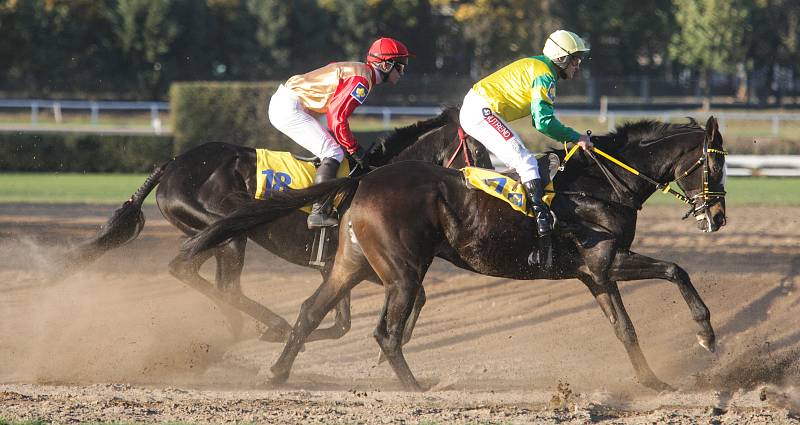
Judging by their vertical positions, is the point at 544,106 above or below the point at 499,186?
above

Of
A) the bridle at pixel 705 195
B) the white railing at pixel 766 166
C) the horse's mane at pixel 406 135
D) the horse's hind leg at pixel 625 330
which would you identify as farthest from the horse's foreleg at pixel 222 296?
→ the white railing at pixel 766 166

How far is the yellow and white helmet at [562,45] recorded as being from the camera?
6.72 metres

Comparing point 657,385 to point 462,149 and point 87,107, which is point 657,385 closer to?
point 462,149

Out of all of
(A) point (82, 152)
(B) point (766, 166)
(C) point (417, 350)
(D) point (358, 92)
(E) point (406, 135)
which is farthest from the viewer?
(A) point (82, 152)

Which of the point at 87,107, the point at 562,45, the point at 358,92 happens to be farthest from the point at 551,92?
the point at 87,107

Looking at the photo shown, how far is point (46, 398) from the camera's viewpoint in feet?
20.1

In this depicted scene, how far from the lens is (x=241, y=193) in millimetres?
7504

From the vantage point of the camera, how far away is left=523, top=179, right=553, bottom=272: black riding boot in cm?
646

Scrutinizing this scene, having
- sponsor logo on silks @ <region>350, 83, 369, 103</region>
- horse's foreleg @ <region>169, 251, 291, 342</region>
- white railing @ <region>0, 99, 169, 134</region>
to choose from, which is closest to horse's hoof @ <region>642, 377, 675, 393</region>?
horse's foreleg @ <region>169, 251, 291, 342</region>

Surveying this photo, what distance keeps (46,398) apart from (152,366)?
4.68 feet

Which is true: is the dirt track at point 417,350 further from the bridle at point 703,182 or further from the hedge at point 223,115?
the hedge at point 223,115

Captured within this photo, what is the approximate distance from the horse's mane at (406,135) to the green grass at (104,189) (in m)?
9.87

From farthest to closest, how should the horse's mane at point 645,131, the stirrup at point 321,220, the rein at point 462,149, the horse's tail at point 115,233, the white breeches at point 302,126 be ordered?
the horse's tail at point 115,233, the rein at point 462,149, the white breeches at point 302,126, the stirrup at point 321,220, the horse's mane at point 645,131

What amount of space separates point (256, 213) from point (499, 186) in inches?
62.7
